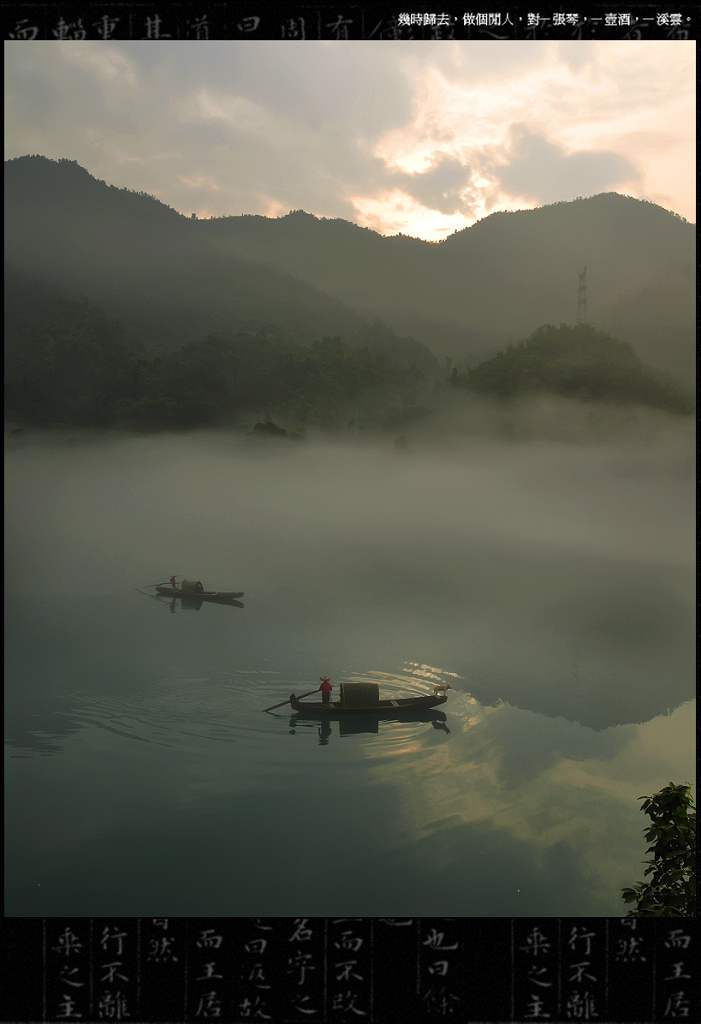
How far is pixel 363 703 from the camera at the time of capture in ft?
15.7

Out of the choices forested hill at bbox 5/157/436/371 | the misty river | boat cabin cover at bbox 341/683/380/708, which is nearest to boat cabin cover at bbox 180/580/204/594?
the misty river

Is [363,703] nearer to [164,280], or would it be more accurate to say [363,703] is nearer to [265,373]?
[265,373]

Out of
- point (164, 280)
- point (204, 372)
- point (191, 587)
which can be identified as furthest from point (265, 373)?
point (191, 587)

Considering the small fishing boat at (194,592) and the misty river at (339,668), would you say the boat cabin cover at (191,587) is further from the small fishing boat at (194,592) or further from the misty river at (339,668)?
the misty river at (339,668)

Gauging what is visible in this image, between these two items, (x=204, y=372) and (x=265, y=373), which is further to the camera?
(x=265, y=373)

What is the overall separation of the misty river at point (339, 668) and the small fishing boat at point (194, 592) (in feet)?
0.40

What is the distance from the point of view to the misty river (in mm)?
4160

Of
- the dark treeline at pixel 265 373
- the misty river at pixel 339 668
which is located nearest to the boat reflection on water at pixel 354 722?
the misty river at pixel 339 668

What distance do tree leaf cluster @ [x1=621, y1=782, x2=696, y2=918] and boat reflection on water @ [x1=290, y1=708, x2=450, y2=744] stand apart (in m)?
2.22

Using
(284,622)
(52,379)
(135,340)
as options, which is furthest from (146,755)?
(135,340)

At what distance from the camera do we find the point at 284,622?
6172mm

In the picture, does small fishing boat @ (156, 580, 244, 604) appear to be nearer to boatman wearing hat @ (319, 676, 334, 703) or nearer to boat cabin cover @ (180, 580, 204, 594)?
boat cabin cover @ (180, 580, 204, 594)

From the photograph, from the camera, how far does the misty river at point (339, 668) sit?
13.6ft

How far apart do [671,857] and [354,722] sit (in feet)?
8.14
